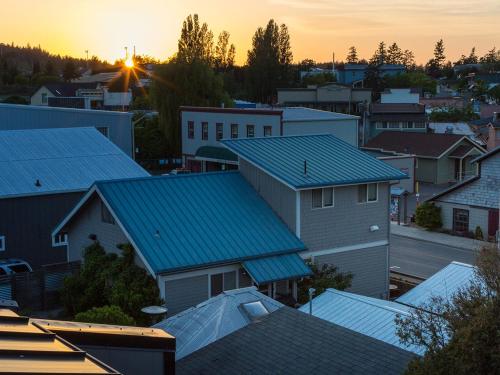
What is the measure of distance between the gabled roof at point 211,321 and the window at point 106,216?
6791 millimetres

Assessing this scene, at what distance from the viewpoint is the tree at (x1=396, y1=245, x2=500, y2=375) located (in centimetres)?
1014

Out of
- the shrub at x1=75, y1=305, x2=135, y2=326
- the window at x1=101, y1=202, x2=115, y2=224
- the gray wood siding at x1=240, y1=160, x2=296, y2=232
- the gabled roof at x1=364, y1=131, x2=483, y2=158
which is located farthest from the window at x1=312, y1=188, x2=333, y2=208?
the gabled roof at x1=364, y1=131, x2=483, y2=158

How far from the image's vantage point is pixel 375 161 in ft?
91.0

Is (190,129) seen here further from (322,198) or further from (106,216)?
(106,216)

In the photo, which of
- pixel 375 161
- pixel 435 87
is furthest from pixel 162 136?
pixel 435 87

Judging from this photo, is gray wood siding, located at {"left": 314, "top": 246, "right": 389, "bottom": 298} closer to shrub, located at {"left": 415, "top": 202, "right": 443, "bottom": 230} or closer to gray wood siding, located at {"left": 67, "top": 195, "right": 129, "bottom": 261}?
gray wood siding, located at {"left": 67, "top": 195, "right": 129, "bottom": 261}

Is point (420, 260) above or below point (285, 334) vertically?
below

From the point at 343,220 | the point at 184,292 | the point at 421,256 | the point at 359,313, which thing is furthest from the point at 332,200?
the point at 421,256

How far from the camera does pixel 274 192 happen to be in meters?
25.5

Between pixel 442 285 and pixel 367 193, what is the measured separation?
16.0ft

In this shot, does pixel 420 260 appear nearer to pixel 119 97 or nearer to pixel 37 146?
pixel 37 146

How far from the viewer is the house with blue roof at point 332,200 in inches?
985

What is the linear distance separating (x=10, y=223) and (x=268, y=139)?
1111 centimetres

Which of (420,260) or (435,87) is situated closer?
(420,260)
